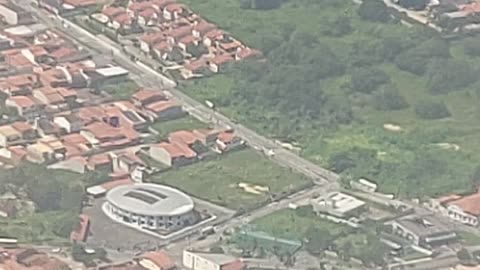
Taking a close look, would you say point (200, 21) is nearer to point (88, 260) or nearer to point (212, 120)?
point (212, 120)

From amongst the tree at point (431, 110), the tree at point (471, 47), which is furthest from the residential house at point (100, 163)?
the tree at point (471, 47)

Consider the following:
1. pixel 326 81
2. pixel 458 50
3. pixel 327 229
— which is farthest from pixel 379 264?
pixel 458 50

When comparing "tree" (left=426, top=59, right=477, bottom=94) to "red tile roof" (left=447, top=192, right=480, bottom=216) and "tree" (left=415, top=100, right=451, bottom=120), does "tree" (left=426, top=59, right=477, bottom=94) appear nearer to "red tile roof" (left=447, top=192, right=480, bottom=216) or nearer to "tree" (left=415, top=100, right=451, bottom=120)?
"tree" (left=415, top=100, right=451, bottom=120)

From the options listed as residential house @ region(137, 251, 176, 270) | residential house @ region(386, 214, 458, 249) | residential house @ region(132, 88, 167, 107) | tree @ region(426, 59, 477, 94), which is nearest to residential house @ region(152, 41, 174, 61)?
residential house @ region(132, 88, 167, 107)

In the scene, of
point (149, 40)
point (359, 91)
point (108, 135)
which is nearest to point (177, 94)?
point (149, 40)

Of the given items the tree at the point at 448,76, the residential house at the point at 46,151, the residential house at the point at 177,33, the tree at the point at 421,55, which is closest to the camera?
the residential house at the point at 46,151

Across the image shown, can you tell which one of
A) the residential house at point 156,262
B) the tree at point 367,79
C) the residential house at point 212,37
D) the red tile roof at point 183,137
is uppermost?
the residential house at point 156,262

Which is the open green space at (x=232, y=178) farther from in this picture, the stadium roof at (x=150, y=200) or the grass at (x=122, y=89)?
the grass at (x=122, y=89)
